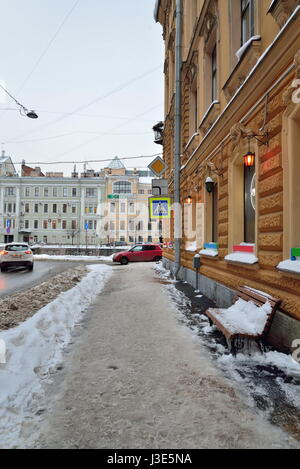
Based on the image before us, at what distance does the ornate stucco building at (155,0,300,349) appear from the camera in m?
3.74

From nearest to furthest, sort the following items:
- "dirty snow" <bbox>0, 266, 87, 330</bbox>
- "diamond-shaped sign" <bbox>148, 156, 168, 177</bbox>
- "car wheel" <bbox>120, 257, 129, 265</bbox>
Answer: "dirty snow" <bbox>0, 266, 87, 330</bbox>, "diamond-shaped sign" <bbox>148, 156, 168, 177</bbox>, "car wheel" <bbox>120, 257, 129, 265</bbox>

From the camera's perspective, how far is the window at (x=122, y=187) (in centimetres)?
5459

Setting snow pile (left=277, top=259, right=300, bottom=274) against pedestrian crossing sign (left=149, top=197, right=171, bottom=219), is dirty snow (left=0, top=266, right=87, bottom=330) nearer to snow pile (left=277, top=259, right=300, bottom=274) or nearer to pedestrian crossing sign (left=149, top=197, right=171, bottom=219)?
pedestrian crossing sign (left=149, top=197, right=171, bottom=219)

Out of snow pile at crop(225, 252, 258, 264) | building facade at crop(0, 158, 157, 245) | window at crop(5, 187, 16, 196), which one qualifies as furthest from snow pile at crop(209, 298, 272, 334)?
window at crop(5, 187, 16, 196)

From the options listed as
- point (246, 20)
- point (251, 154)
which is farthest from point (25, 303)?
point (246, 20)

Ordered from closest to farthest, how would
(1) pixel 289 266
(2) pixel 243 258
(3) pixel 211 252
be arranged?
(1) pixel 289 266 < (2) pixel 243 258 < (3) pixel 211 252

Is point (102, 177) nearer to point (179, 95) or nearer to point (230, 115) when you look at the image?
point (179, 95)

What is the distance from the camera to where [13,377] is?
9.30 feet

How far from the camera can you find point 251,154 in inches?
191

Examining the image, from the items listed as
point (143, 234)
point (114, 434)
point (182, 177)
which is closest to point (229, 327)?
point (114, 434)

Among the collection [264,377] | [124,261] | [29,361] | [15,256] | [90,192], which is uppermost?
[90,192]

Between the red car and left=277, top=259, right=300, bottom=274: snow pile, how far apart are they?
1614 centimetres

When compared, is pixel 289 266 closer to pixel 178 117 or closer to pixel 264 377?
pixel 264 377

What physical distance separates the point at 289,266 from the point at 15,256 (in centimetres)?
1383
